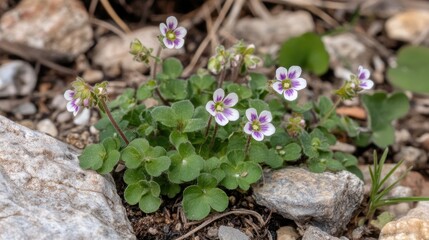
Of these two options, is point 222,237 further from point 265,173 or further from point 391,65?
point 391,65

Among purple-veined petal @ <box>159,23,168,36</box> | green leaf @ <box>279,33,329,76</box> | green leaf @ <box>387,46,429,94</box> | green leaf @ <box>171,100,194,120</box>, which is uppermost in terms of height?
purple-veined petal @ <box>159,23,168,36</box>

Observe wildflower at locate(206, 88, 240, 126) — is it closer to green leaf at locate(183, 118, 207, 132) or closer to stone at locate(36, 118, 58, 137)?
green leaf at locate(183, 118, 207, 132)

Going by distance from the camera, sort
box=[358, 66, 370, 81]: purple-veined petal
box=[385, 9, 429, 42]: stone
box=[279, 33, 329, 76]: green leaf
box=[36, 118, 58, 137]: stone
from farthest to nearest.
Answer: box=[385, 9, 429, 42]: stone, box=[279, 33, 329, 76]: green leaf, box=[36, 118, 58, 137]: stone, box=[358, 66, 370, 81]: purple-veined petal

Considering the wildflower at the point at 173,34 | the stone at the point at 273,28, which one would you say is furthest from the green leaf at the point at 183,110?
the stone at the point at 273,28

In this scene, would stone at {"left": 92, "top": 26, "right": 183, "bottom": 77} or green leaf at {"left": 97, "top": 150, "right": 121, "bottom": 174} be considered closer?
green leaf at {"left": 97, "top": 150, "right": 121, "bottom": 174}

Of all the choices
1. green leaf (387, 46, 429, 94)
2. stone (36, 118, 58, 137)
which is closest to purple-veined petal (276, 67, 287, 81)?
stone (36, 118, 58, 137)

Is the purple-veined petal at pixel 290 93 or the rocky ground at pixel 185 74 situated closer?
the rocky ground at pixel 185 74

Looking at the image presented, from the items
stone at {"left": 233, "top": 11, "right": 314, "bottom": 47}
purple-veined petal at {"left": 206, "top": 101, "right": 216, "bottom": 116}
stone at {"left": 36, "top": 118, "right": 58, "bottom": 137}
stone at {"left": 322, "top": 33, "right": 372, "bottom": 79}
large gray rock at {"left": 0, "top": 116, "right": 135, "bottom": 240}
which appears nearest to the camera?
large gray rock at {"left": 0, "top": 116, "right": 135, "bottom": 240}

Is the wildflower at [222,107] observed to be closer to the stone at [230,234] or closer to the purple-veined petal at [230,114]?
the purple-veined petal at [230,114]
